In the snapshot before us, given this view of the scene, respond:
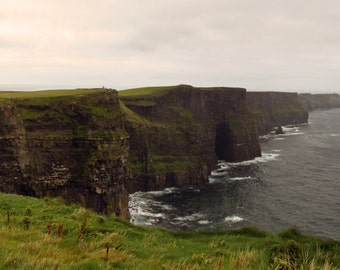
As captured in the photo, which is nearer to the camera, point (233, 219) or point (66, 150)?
point (66, 150)

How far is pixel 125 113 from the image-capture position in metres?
89.2

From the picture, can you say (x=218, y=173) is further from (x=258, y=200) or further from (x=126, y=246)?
(x=126, y=246)

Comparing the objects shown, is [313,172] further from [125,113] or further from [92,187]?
[92,187]

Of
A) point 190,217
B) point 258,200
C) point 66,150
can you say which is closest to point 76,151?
point 66,150

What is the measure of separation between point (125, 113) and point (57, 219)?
72659 millimetres

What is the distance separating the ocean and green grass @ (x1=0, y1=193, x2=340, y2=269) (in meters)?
41.5

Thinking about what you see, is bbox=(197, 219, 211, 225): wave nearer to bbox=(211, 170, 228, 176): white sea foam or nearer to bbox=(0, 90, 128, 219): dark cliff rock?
bbox=(0, 90, 128, 219): dark cliff rock

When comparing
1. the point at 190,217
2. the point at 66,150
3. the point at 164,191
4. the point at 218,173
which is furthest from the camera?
the point at 218,173

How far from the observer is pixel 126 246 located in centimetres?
1369

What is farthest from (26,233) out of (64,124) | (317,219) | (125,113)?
(125,113)

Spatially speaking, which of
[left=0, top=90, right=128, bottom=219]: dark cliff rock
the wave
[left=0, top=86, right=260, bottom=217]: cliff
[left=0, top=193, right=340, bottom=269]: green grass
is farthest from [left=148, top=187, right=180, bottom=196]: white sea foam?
[left=0, top=193, right=340, bottom=269]: green grass

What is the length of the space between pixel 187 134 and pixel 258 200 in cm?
3361

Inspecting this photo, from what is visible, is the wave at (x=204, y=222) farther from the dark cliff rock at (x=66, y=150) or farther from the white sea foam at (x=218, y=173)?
the white sea foam at (x=218, y=173)

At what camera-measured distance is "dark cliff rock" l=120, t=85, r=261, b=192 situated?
294 feet
